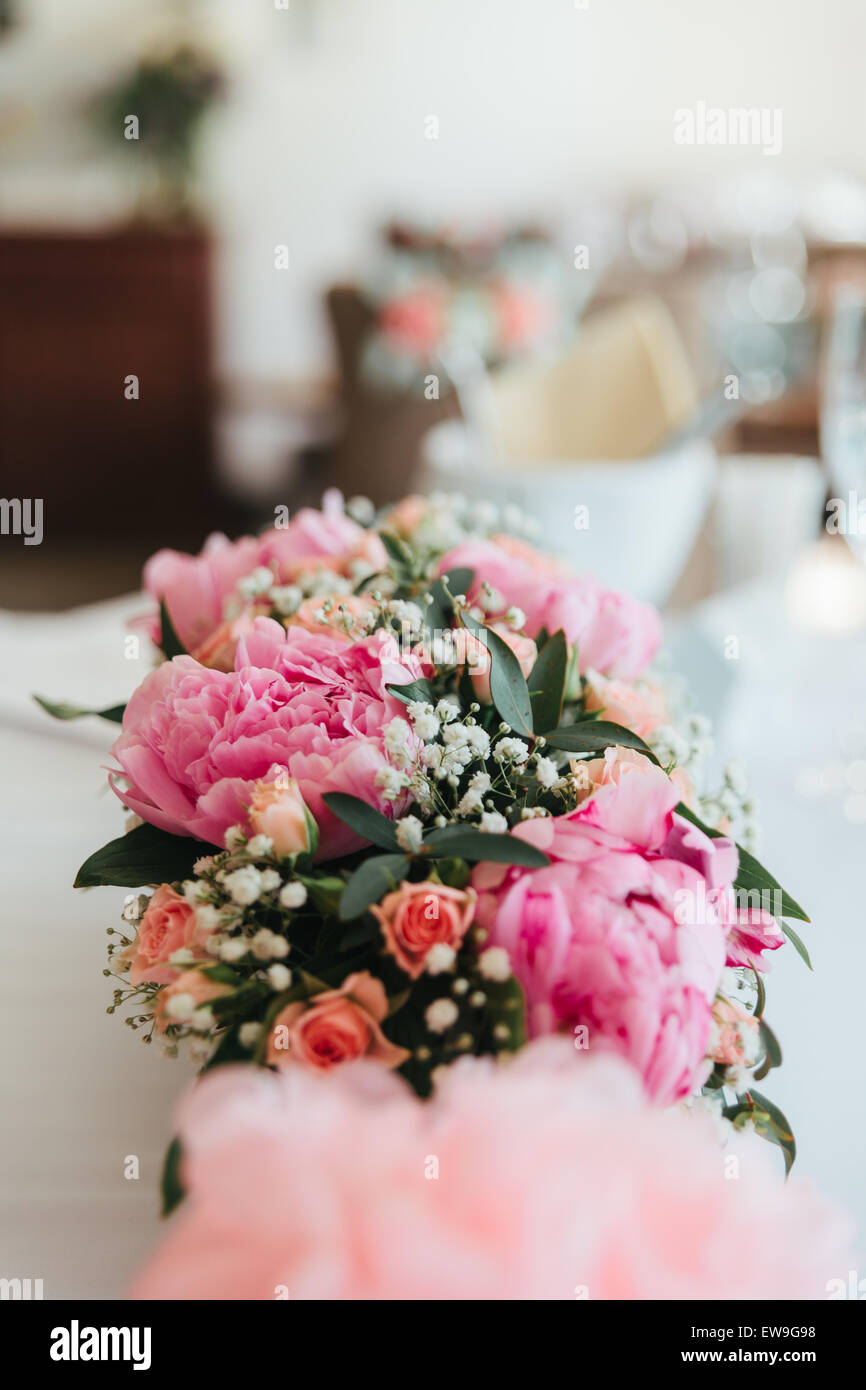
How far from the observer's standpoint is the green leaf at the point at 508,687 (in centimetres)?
51

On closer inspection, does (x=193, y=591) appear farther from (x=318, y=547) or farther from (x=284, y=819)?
(x=284, y=819)

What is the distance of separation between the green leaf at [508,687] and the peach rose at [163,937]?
0.17 m

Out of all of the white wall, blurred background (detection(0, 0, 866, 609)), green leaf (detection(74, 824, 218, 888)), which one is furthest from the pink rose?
the white wall

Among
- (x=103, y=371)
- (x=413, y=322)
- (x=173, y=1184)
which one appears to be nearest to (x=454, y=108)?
(x=103, y=371)

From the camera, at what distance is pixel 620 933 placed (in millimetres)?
383

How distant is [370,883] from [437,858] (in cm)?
4

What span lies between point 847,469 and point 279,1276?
0.94 m

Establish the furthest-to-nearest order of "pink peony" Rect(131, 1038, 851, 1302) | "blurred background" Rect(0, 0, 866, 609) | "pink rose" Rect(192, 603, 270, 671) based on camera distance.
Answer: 1. "blurred background" Rect(0, 0, 866, 609)
2. "pink rose" Rect(192, 603, 270, 671)
3. "pink peony" Rect(131, 1038, 851, 1302)

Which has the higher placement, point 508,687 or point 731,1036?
point 508,687

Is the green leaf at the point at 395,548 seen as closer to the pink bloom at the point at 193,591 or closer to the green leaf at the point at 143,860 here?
the pink bloom at the point at 193,591

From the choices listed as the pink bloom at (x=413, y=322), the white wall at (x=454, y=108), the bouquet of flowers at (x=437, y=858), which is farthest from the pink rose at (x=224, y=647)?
the white wall at (x=454, y=108)

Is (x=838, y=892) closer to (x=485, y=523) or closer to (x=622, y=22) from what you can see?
(x=485, y=523)

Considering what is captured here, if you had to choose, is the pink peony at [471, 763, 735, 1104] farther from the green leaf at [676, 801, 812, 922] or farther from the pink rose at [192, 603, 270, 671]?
the pink rose at [192, 603, 270, 671]

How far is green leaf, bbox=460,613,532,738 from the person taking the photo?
0.51 m
